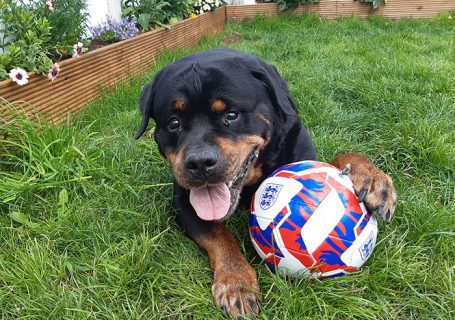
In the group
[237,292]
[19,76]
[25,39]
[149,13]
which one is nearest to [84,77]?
[25,39]

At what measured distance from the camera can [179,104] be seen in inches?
84.2

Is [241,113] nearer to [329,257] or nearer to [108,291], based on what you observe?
[329,257]

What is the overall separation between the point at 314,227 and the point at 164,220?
0.90m

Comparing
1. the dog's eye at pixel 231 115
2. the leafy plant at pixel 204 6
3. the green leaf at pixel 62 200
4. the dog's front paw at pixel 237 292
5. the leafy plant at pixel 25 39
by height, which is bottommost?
the leafy plant at pixel 204 6

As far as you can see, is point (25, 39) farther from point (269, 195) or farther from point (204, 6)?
point (204, 6)

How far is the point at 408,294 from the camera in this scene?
1.74m

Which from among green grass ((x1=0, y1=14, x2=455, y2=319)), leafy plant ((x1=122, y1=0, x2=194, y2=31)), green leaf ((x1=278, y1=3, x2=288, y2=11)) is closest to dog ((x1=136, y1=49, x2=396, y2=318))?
green grass ((x1=0, y1=14, x2=455, y2=319))

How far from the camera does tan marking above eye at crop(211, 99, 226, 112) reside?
83.0 inches

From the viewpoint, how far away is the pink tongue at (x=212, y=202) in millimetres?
2010

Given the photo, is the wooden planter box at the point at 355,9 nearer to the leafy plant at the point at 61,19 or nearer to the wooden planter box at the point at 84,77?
the wooden planter box at the point at 84,77

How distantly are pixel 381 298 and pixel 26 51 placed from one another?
115 inches

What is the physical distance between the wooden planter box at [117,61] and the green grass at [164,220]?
193 millimetres

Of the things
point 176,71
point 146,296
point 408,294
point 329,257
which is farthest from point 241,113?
point 408,294

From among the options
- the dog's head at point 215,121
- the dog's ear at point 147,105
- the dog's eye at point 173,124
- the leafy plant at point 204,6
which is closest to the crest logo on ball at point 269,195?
the dog's head at point 215,121
